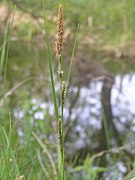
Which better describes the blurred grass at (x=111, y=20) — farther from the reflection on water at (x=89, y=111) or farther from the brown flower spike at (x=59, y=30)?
the brown flower spike at (x=59, y=30)

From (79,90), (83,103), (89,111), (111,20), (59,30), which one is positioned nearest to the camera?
(59,30)

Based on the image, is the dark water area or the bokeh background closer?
the bokeh background

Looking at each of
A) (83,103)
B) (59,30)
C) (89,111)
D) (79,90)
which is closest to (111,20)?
(79,90)

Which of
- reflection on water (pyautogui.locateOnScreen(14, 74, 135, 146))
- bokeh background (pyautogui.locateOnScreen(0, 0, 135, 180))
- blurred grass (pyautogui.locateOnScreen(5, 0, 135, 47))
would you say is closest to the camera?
bokeh background (pyautogui.locateOnScreen(0, 0, 135, 180))

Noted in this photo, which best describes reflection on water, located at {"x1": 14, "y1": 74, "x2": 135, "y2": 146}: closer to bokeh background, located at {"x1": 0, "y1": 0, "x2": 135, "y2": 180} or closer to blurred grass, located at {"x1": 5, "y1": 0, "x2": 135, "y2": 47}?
bokeh background, located at {"x1": 0, "y1": 0, "x2": 135, "y2": 180}

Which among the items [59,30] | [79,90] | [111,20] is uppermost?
[111,20]

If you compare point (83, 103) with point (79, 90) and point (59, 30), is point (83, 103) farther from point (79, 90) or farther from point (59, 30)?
point (59, 30)

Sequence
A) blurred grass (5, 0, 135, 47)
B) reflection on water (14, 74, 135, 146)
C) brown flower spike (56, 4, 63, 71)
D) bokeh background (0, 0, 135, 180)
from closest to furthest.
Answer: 1. brown flower spike (56, 4, 63, 71)
2. bokeh background (0, 0, 135, 180)
3. reflection on water (14, 74, 135, 146)
4. blurred grass (5, 0, 135, 47)

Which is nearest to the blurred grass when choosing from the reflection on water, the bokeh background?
the bokeh background
